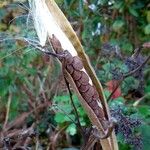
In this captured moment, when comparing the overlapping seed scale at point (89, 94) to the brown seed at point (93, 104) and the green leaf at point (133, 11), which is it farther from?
the green leaf at point (133, 11)

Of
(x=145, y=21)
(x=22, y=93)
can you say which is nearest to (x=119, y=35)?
(x=145, y=21)

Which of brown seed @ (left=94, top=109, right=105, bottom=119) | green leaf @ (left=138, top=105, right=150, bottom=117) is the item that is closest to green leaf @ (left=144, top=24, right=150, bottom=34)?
green leaf @ (left=138, top=105, right=150, bottom=117)

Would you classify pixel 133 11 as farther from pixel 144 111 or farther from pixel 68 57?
pixel 68 57

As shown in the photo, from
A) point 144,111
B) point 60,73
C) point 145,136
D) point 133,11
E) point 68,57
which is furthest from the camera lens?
point 133,11

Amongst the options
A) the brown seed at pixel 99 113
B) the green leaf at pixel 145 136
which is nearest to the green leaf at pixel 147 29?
the green leaf at pixel 145 136

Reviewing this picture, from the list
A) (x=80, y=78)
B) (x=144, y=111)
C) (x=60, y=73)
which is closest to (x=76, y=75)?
(x=80, y=78)

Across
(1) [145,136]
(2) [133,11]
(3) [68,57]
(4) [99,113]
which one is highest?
(2) [133,11]
